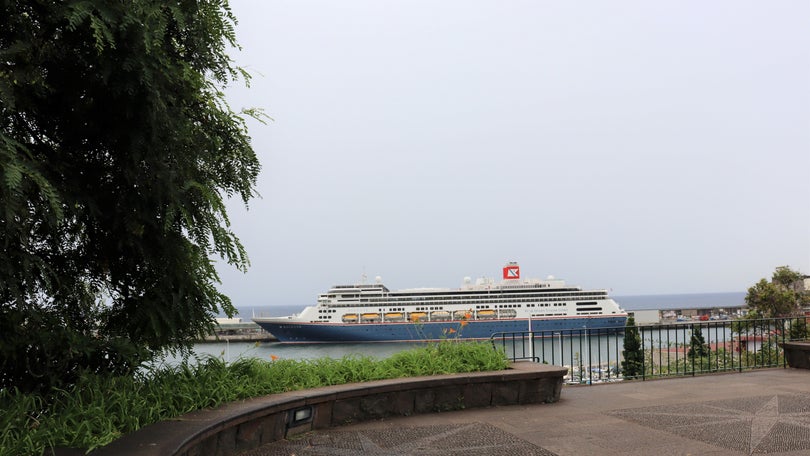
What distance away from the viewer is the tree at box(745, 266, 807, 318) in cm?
2784

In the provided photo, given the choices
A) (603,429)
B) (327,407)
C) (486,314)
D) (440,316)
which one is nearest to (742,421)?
(603,429)

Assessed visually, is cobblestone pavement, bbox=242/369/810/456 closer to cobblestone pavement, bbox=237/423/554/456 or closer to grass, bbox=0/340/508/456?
cobblestone pavement, bbox=237/423/554/456

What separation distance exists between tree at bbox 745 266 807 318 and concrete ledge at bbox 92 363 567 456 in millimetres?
27174

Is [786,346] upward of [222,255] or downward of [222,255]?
downward

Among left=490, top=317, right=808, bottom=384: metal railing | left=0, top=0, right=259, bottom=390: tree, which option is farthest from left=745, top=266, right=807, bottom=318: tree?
left=0, top=0, right=259, bottom=390: tree

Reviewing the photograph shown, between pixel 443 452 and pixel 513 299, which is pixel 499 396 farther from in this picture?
pixel 513 299

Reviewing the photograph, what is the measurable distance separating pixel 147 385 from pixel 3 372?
97 centimetres

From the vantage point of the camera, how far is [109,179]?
173 inches

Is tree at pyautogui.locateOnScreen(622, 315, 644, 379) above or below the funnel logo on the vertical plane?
below

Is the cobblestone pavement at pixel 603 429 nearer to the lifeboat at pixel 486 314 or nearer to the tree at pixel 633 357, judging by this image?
the tree at pixel 633 357

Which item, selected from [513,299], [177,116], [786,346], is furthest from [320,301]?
[177,116]

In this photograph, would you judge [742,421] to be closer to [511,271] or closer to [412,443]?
[412,443]

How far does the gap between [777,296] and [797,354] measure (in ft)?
73.8

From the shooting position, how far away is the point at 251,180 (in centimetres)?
571
